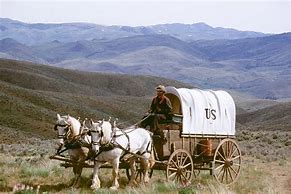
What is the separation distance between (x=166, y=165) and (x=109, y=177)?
7.72ft

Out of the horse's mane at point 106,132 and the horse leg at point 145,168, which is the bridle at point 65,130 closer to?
the horse's mane at point 106,132

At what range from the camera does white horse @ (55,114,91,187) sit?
12.7 meters

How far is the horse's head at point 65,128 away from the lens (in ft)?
41.6

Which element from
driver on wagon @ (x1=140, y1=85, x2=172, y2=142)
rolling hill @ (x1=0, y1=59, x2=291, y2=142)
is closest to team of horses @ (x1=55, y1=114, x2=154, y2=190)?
driver on wagon @ (x1=140, y1=85, x2=172, y2=142)

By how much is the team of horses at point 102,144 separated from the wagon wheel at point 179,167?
1.86 feet

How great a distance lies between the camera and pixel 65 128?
12.8 metres

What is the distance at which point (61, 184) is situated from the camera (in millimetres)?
13836

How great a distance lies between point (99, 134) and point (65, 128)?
2.96 feet

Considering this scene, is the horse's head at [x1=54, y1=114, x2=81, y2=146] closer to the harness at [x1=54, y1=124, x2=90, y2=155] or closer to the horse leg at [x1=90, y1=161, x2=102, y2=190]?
the harness at [x1=54, y1=124, x2=90, y2=155]

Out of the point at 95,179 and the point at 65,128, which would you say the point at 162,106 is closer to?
the point at 65,128

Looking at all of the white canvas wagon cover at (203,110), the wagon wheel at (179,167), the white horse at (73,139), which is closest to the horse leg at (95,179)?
the white horse at (73,139)

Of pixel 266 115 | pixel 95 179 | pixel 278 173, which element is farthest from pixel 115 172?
pixel 266 115

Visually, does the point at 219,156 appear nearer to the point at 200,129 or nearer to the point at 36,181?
the point at 200,129

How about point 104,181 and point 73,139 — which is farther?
point 104,181
